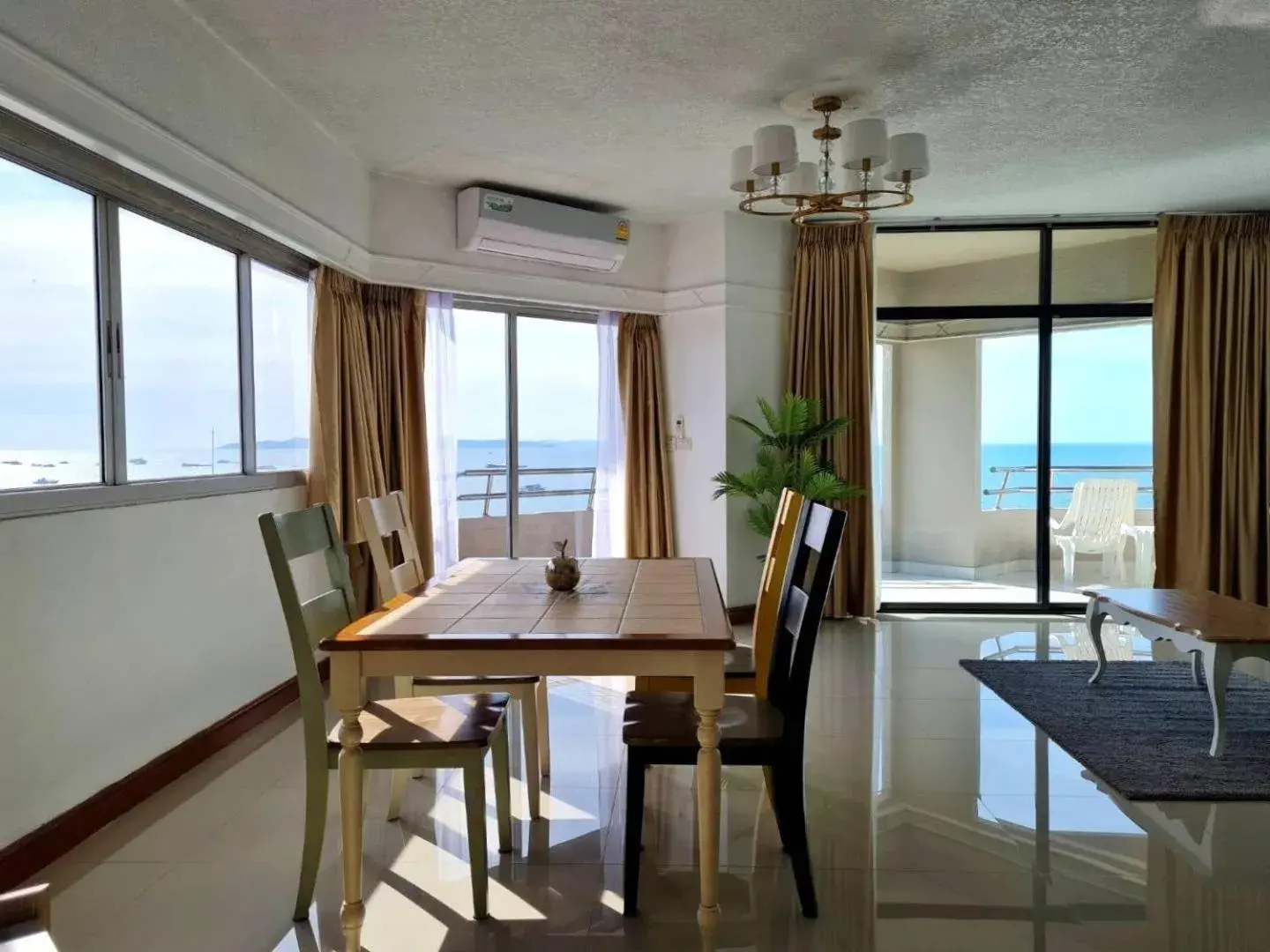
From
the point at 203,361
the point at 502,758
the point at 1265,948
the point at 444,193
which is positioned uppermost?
the point at 444,193

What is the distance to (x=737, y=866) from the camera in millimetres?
2521

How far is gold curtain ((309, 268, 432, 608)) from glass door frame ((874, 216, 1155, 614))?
3.10 m

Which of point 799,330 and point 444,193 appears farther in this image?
point 799,330

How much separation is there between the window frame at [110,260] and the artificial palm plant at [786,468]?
2.89 m

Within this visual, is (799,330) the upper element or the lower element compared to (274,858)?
upper

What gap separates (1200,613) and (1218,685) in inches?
18.9

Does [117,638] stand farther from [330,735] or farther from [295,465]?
[295,465]

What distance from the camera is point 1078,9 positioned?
3.05m

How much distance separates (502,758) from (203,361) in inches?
88.6

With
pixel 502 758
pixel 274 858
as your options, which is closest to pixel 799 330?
pixel 502 758

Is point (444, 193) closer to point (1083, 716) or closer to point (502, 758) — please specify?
point (502, 758)

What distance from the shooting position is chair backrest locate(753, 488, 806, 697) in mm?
2770

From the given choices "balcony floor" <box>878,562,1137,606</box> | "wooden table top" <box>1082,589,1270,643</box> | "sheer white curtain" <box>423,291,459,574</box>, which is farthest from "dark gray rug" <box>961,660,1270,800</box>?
"sheer white curtain" <box>423,291,459,574</box>

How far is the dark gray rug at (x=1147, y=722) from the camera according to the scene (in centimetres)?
308
